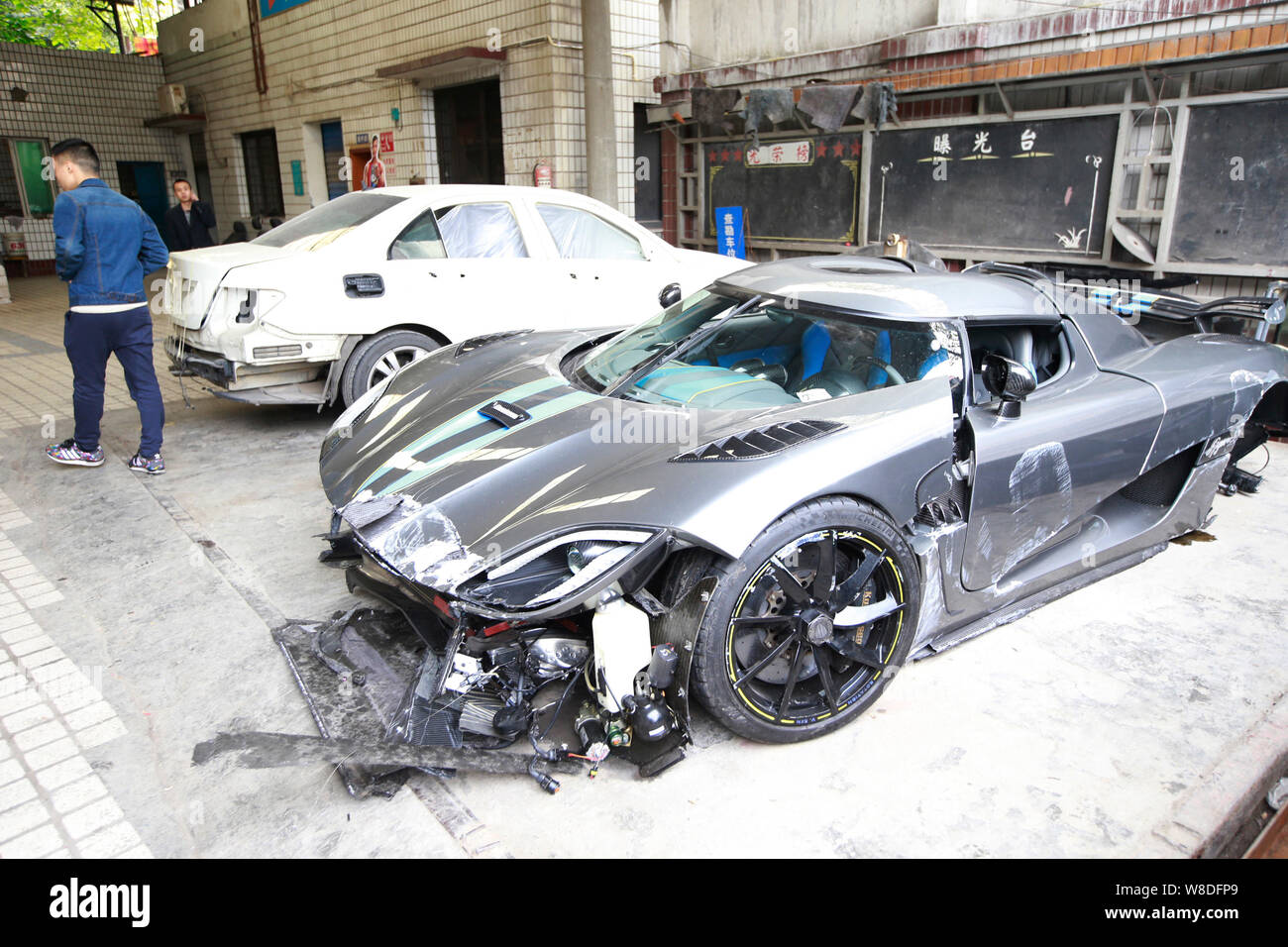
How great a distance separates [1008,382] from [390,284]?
13.7 feet

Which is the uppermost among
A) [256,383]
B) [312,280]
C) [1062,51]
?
[1062,51]

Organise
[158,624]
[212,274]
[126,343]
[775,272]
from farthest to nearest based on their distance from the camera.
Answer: [212,274], [126,343], [775,272], [158,624]

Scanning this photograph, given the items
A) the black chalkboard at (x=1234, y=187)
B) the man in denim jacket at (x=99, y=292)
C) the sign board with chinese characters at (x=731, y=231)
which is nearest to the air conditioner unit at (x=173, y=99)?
the sign board with chinese characters at (x=731, y=231)

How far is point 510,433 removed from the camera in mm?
2969

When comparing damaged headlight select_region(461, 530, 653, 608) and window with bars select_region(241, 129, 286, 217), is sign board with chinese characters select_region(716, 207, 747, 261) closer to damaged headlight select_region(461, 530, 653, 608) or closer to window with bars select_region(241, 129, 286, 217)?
damaged headlight select_region(461, 530, 653, 608)

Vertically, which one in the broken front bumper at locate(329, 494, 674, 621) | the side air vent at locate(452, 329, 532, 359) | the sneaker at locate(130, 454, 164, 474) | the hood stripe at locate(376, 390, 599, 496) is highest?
the side air vent at locate(452, 329, 532, 359)

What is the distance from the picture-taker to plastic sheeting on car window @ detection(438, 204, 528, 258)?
19.7 ft

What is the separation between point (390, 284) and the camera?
5.68 metres

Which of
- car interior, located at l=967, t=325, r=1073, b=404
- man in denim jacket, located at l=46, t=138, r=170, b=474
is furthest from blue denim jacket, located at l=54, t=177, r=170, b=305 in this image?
car interior, located at l=967, t=325, r=1073, b=404

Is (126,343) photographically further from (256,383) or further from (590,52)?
(590,52)

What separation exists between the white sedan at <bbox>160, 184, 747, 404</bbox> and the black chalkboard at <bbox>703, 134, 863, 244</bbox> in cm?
306

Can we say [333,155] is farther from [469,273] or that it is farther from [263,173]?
[469,273]
